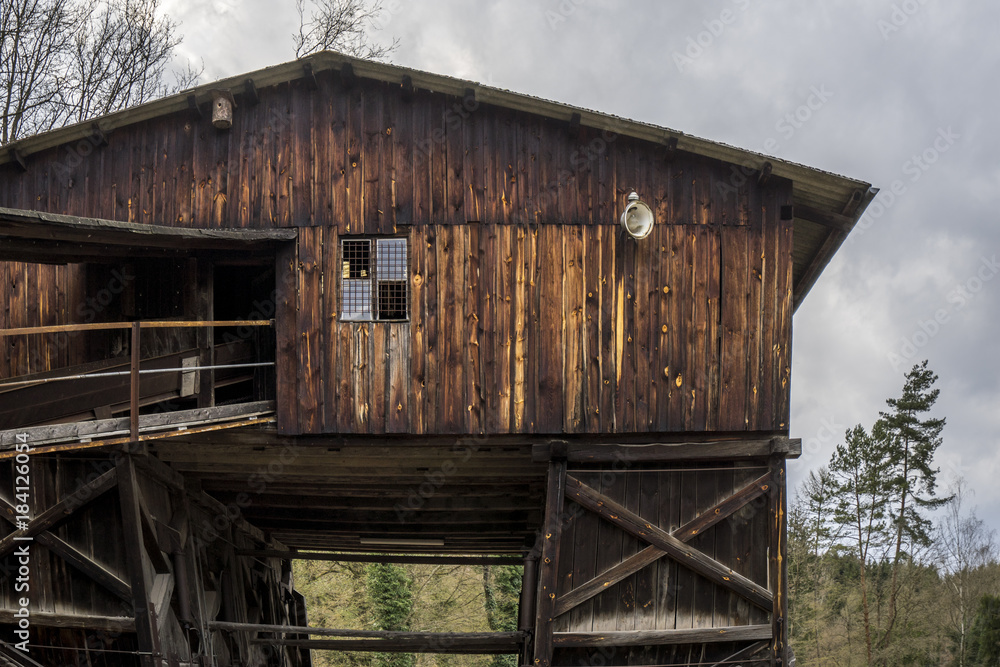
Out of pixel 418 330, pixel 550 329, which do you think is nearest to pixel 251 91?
pixel 418 330

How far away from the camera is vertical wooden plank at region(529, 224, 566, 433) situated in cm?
1170

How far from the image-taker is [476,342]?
464 inches

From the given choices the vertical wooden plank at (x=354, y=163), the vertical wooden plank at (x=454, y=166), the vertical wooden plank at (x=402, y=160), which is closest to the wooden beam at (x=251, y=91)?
the vertical wooden plank at (x=354, y=163)

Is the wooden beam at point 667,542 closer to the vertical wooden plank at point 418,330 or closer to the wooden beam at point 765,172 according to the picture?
the vertical wooden plank at point 418,330

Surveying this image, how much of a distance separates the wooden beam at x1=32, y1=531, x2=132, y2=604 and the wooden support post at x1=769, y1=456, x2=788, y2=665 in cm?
875

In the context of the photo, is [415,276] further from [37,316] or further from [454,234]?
[37,316]

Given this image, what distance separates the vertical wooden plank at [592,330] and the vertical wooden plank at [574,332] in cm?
3

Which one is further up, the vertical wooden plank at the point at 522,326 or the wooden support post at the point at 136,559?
the vertical wooden plank at the point at 522,326

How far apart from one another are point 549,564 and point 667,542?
5.26 feet

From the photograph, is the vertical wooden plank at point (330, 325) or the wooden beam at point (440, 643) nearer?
the vertical wooden plank at point (330, 325)

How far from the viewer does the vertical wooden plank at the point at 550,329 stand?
11.7 m

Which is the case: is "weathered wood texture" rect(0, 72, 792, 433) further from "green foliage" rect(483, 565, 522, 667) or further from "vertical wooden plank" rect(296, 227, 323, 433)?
"green foliage" rect(483, 565, 522, 667)

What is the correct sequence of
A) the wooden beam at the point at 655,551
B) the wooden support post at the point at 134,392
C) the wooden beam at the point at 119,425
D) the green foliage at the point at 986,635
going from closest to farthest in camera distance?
the wooden beam at the point at 119,425, the wooden support post at the point at 134,392, the wooden beam at the point at 655,551, the green foliage at the point at 986,635

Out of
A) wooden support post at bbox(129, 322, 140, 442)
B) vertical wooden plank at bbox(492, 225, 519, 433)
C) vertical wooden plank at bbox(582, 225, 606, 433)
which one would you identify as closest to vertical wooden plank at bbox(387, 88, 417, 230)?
vertical wooden plank at bbox(492, 225, 519, 433)
